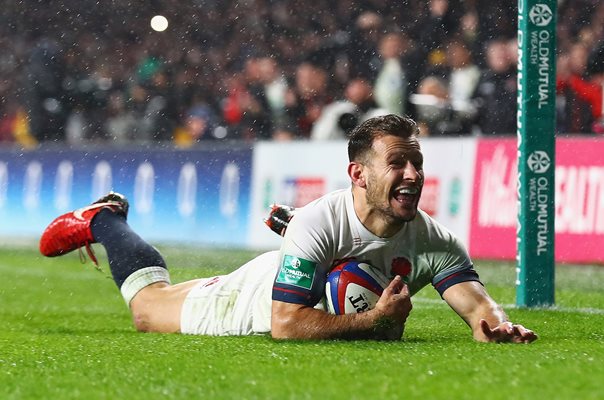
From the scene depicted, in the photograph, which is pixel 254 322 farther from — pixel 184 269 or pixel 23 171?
pixel 23 171

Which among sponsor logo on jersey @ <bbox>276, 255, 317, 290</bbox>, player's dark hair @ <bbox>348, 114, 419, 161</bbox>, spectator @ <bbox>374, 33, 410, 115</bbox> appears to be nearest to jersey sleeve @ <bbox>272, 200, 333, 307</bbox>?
sponsor logo on jersey @ <bbox>276, 255, 317, 290</bbox>

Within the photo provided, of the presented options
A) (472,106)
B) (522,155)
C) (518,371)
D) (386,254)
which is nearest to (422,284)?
(386,254)

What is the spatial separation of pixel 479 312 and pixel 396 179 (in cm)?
73

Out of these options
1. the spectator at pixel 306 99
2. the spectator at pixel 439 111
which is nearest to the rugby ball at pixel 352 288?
the spectator at pixel 439 111

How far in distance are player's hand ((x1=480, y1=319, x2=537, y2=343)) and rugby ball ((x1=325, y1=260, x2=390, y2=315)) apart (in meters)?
0.48

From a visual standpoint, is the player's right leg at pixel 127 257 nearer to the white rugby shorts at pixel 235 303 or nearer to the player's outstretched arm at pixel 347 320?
the white rugby shorts at pixel 235 303

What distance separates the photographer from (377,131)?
5273mm

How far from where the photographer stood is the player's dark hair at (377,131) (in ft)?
17.2

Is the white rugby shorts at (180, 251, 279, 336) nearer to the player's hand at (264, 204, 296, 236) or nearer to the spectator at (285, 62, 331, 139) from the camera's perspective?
the player's hand at (264, 204, 296, 236)

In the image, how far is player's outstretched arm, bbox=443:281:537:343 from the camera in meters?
5.18

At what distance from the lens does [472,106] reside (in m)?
12.4

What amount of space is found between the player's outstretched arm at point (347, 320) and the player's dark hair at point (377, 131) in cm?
60

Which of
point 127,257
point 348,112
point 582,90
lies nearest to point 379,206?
point 127,257

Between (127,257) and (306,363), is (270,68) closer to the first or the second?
(127,257)
